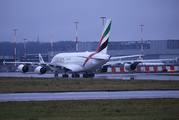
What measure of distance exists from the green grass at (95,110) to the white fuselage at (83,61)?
26.6 m

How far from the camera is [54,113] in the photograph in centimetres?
1356

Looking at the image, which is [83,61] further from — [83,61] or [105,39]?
[105,39]

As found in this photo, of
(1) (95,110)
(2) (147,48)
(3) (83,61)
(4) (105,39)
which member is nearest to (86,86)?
(1) (95,110)

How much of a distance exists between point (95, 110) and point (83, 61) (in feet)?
110

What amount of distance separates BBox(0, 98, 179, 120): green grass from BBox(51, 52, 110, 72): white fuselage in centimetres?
2660

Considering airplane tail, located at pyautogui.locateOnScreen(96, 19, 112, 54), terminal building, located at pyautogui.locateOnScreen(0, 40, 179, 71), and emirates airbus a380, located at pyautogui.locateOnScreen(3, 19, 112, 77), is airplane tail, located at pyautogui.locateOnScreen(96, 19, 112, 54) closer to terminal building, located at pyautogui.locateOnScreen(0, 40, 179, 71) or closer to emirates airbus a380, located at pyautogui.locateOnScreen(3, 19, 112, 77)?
emirates airbus a380, located at pyautogui.locateOnScreen(3, 19, 112, 77)

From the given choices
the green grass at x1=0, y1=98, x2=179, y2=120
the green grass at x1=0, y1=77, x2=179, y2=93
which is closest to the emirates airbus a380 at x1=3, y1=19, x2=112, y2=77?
the green grass at x1=0, y1=77, x2=179, y2=93

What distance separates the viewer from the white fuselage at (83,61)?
1724 inches

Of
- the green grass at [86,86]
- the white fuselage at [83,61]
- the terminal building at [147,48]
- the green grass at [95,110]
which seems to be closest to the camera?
the green grass at [95,110]

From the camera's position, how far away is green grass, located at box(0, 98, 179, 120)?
12555 mm

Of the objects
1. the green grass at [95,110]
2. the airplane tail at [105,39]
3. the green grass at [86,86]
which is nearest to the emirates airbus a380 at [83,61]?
the airplane tail at [105,39]

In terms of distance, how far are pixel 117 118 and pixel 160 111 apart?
2.70 meters

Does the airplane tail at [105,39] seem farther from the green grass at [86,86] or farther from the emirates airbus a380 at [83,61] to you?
the green grass at [86,86]

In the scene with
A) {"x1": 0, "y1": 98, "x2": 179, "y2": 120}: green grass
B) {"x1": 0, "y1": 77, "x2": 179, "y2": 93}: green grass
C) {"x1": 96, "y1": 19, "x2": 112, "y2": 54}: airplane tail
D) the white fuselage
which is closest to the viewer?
{"x1": 0, "y1": 98, "x2": 179, "y2": 120}: green grass
